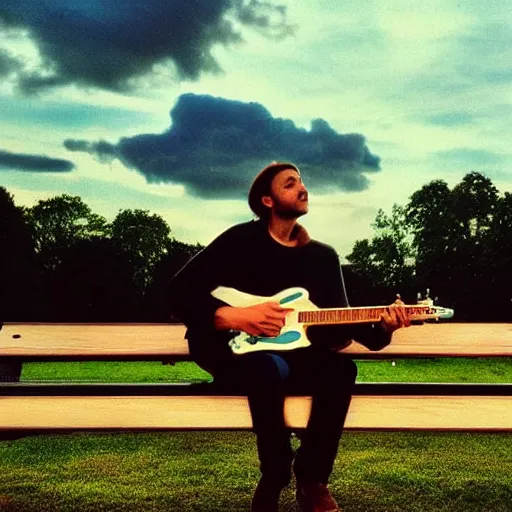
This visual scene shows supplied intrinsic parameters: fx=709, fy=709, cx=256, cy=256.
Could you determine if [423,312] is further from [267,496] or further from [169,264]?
[169,264]

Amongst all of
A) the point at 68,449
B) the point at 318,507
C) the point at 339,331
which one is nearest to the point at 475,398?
the point at 339,331

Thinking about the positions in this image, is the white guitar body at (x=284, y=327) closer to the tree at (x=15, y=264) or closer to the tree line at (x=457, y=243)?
the tree line at (x=457, y=243)

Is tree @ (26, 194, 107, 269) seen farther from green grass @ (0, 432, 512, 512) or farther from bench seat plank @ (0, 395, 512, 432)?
bench seat plank @ (0, 395, 512, 432)

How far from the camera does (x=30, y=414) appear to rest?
11.6ft

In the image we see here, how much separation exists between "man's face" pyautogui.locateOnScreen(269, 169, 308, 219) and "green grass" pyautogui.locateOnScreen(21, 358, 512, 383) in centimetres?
767

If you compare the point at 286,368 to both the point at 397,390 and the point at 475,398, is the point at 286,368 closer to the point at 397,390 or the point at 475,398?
the point at 397,390

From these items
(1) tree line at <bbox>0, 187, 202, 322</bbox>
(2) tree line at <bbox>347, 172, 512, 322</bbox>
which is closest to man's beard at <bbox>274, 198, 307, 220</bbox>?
(2) tree line at <bbox>347, 172, 512, 322</bbox>

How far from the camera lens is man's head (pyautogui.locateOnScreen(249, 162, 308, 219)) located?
349 cm

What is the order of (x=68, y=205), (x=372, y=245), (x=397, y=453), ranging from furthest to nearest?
1. (x=68, y=205)
2. (x=372, y=245)
3. (x=397, y=453)

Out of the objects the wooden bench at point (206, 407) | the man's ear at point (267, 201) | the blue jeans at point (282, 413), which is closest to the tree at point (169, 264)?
the wooden bench at point (206, 407)

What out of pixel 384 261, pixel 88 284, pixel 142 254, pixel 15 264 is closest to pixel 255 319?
pixel 384 261

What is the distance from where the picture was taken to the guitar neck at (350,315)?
3.27 m

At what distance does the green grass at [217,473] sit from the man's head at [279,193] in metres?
1.50

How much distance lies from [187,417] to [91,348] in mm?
711
